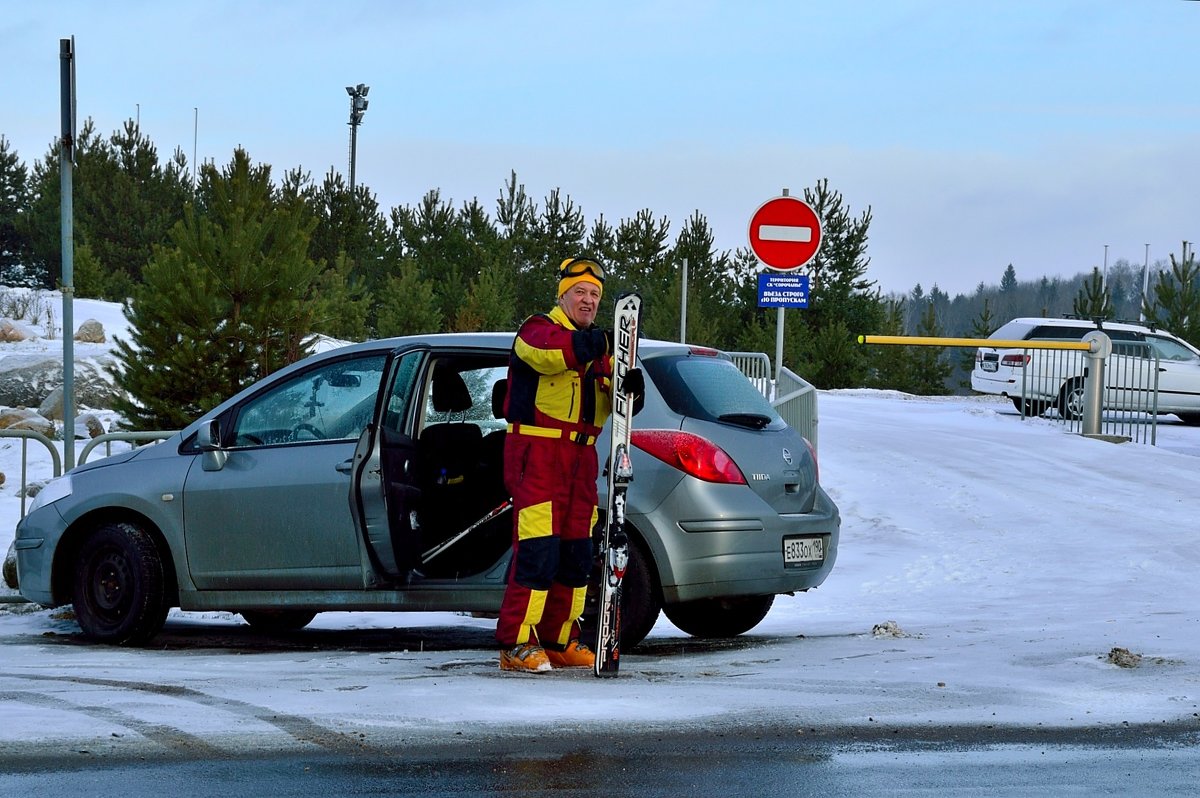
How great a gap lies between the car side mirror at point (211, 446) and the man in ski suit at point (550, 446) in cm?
188

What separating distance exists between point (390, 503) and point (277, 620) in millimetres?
2244

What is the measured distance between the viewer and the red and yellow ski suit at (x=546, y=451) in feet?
22.4

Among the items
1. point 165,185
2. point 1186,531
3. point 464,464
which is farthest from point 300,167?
point 464,464

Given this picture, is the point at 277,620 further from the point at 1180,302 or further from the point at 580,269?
the point at 1180,302

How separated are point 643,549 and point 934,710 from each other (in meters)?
1.93

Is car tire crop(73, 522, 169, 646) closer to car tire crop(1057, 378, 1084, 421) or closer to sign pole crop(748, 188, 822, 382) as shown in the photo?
sign pole crop(748, 188, 822, 382)

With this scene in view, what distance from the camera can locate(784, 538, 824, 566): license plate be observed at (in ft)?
25.5

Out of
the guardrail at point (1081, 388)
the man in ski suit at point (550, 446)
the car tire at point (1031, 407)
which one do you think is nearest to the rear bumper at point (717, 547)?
the man in ski suit at point (550, 446)

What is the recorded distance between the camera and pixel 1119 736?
5500 millimetres

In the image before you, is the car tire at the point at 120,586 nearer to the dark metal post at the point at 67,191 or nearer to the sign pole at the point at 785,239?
the dark metal post at the point at 67,191

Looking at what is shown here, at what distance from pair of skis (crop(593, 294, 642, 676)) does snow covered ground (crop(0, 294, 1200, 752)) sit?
156 mm

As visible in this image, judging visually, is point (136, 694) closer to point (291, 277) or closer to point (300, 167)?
point (291, 277)

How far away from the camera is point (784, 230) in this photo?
14.4 m

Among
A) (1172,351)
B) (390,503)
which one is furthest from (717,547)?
(1172,351)
